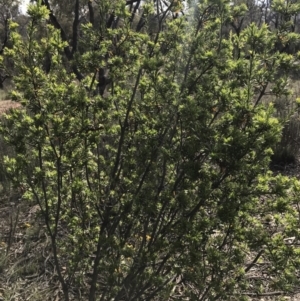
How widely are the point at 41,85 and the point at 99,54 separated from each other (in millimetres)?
347

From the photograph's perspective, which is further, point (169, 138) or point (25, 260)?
point (25, 260)

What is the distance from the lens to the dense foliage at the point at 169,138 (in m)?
1.98

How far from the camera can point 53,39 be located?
2059mm

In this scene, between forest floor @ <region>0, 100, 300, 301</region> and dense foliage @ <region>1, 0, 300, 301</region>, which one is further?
forest floor @ <region>0, 100, 300, 301</region>

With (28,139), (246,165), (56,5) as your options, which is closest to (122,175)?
(28,139)

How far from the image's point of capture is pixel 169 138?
2285mm

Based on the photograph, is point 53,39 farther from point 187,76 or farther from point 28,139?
point 187,76

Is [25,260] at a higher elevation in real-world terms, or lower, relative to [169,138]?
lower

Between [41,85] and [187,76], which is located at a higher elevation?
[187,76]

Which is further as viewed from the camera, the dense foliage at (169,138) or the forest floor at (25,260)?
the forest floor at (25,260)

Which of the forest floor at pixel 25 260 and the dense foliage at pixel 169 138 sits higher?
the dense foliage at pixel 169 138

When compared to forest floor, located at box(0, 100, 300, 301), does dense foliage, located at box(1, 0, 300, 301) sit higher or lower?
higher

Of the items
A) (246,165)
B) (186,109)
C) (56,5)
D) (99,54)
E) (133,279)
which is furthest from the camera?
(56,5)

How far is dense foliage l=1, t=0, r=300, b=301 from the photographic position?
6.51 ft
